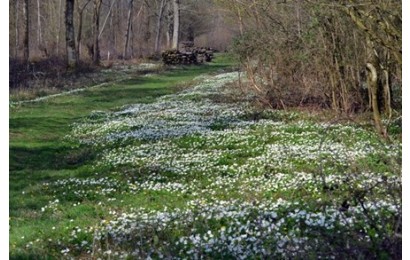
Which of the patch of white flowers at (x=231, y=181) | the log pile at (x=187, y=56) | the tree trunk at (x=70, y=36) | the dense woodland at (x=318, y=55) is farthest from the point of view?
the log pile at (x=187, y=56)

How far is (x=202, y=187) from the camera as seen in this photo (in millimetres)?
12547

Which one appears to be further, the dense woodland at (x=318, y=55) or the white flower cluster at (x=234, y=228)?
the dense woodland at (x=318, y=55)

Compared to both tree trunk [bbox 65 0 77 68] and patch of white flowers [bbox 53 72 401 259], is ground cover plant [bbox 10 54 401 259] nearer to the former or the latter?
patch of white flowers [bbox 53 72 401 259]

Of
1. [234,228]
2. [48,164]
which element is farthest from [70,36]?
[234,228]

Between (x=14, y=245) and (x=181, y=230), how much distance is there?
290 centimetres

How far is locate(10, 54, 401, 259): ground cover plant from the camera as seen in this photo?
25.9ft

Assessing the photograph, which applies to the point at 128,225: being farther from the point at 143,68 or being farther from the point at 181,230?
the point at 143,68

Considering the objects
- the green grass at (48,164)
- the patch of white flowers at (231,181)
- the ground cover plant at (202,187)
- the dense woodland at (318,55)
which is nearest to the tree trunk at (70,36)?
the dense woodland at (318,55)

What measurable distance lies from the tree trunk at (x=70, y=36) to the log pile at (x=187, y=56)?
19.3 meters

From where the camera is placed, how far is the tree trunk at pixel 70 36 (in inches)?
1639

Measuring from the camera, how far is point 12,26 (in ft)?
200

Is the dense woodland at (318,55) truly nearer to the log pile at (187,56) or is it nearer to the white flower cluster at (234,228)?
the white flower cluster at (234,228)

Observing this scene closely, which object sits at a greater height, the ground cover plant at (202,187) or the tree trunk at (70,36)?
the tree trunk at (70,36)

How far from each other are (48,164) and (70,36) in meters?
26.9
